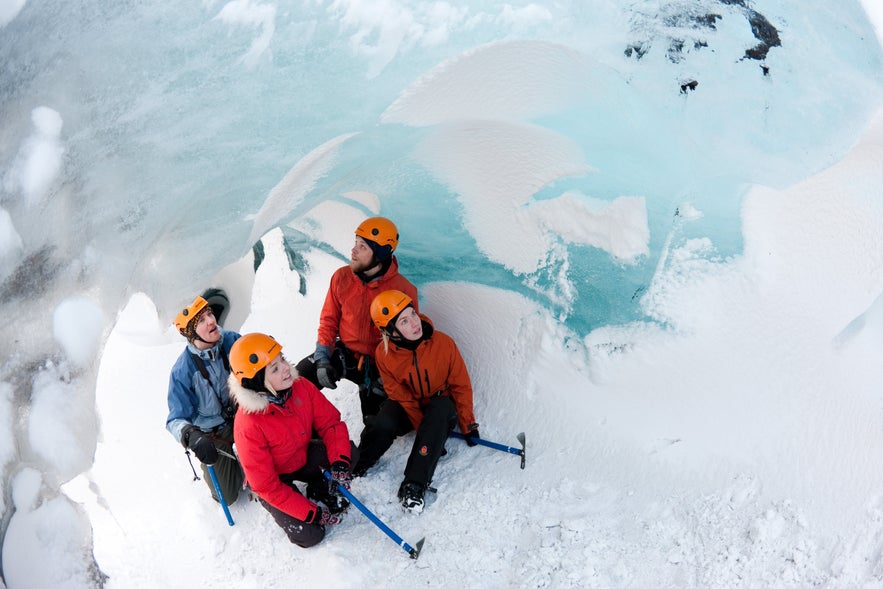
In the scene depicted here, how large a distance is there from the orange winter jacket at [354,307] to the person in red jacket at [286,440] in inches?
21.8

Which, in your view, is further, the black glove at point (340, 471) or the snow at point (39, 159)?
the black glove at point (340, 471)

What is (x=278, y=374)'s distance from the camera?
3.08 meters

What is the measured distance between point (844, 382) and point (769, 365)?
336mm

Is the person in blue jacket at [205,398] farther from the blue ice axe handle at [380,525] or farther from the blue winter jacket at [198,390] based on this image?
the blue ice axe handle at [380,525]

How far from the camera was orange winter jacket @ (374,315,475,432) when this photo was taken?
354 centimetres

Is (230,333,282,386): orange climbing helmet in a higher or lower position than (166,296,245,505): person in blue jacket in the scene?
higher

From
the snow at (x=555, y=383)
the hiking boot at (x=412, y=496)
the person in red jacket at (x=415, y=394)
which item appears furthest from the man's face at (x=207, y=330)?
the hiking boot at (x=412, y=496)

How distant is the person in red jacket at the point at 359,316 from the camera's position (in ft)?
12.1

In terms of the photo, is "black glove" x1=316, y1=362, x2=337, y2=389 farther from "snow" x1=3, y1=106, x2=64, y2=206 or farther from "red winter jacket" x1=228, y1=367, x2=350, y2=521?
"snow" x1=3, y1=106, x2=64, y2=206

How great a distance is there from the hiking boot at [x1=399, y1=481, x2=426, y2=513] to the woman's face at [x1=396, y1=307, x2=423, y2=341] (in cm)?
72

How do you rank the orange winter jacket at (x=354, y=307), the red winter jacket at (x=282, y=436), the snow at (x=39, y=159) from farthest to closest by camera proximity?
the orange winter jacket at (x=354, y=307)
the red winter jacket at (x=282, y=436)
the snow at (x=39, y=159)

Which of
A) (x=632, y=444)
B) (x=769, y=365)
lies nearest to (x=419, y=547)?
(x=632, y=444)

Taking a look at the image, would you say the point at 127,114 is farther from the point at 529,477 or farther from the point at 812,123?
the point at 812,123

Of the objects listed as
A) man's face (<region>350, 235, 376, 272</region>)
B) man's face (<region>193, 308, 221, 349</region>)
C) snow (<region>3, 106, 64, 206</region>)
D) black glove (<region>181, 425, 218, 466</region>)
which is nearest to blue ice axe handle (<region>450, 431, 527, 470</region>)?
man's face (<region>350, 235, 376, 272</region>)
